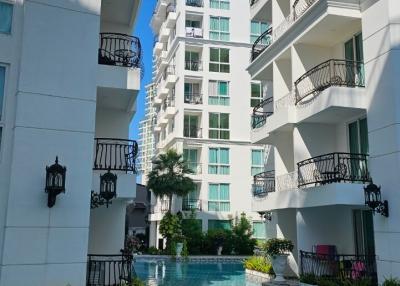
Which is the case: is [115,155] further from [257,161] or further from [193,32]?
[193,32]

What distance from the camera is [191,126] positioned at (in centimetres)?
3488

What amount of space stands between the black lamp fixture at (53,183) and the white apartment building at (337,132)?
24.7ft

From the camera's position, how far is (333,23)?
46.5ft

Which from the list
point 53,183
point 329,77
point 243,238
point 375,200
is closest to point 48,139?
point 53,183

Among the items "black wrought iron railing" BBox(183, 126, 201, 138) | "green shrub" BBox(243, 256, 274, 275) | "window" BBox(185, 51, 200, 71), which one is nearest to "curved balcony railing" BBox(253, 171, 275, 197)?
"green shrub" BBox(243, 256, 274, 275)

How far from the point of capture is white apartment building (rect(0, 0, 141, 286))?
29.1 feet

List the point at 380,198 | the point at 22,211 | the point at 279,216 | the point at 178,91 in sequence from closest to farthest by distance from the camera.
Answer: the point at 22,211 → the point at 380,198 → the point at 279,216 → the point at 178,91

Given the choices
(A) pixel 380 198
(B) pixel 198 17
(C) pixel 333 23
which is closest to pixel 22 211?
(A) pixel 380 198

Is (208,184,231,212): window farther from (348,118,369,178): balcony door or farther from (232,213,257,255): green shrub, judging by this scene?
(348,118,369,178): balcony door

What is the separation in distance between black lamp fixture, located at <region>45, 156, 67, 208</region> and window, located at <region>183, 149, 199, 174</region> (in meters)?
24.7


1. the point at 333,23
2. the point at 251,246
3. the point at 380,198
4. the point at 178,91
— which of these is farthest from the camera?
the point at 178,91

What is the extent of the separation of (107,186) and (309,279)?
24.3 ft

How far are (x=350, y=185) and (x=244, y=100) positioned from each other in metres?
23.3

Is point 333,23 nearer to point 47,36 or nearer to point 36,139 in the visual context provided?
point 47,36
